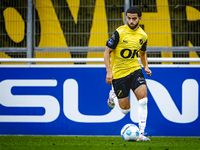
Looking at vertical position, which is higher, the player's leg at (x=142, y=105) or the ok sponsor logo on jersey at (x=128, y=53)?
the ok sponsor logo on jersey at (x=128, y=53)

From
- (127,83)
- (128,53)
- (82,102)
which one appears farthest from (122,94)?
(82,102)

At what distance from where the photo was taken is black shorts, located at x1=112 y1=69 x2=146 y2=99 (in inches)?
159

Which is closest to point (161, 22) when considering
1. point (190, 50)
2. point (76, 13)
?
point (190, 50)

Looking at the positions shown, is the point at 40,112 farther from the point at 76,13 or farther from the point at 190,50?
the point at 190,50

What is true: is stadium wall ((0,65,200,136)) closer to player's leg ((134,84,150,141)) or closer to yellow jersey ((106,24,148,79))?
yellow jersey ((106,24,148,79))

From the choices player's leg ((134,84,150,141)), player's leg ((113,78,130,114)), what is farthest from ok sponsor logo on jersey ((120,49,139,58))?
player's leg ((134,84,150,141))

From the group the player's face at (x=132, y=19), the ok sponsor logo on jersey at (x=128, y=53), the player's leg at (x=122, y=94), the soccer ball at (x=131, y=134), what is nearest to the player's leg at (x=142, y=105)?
the soccer ball at (x=131, y=134)

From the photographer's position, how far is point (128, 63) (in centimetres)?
412

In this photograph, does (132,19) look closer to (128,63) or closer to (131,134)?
(128,63)

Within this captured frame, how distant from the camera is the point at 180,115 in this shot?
461 cm

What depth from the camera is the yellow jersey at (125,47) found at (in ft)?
13.3

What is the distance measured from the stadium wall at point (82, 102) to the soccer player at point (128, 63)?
469mm

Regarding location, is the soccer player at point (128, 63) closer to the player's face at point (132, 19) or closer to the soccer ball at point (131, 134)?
the player's face at point (132, 19)

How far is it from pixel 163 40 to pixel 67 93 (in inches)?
116
